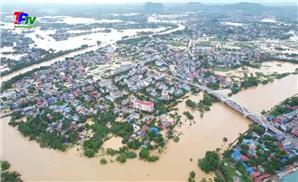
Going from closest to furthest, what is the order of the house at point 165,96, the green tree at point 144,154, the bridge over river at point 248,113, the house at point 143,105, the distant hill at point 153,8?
the green tree at point 144,154 → the bridge over river at point 248,113 → the house at point 143,105 → the house at point 165,96 → the distant hill at point 153,8

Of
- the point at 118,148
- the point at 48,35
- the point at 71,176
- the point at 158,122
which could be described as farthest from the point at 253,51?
the point at 48,35

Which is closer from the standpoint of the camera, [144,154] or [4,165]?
[4,165]

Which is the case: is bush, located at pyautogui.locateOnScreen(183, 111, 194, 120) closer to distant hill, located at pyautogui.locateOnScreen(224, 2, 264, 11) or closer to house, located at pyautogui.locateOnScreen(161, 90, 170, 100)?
house, located at pyautogui.locateOnScreen(161, 90, 170, 100)

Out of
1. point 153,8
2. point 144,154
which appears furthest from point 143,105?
point 153,8

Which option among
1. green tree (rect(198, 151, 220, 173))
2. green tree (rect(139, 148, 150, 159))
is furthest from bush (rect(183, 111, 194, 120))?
green tree (rect(139, 148, 150, 159))

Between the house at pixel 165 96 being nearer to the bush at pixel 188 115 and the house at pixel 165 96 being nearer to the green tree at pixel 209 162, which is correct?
the bush at pixel 188 115

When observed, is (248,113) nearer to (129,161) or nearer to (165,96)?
(165,96)

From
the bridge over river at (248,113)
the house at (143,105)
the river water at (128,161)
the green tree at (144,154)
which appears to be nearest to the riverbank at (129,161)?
the river water at (128,161)

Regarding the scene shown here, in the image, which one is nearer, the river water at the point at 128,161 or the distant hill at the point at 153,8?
the river water at the point at 128,161
